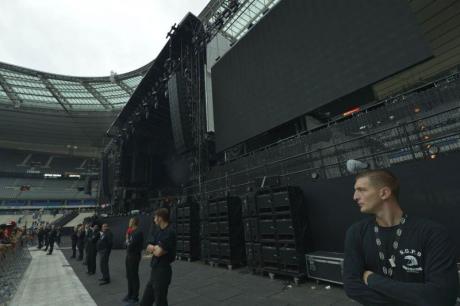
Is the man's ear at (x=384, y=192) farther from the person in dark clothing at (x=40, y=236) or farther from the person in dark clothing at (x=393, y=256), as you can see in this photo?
the person in dark clothing at (x=40, y=236)

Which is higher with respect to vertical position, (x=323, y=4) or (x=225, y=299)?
(x=323, y=4)

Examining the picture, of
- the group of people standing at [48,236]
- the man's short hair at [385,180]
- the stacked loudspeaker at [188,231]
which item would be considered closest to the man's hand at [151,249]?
the man's short hair at [385,180]

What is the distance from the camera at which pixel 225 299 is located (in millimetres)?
4875

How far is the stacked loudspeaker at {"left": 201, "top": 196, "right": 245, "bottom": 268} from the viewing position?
790 cm

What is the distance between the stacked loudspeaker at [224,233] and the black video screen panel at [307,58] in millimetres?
4136

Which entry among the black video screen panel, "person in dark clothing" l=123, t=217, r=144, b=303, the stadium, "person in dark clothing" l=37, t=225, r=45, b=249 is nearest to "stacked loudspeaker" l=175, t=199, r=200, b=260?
the stadium

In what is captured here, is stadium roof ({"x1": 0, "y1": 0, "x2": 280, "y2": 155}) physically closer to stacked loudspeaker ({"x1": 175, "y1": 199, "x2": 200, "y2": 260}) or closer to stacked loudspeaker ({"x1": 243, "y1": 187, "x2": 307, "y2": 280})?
stacked loudspeaker ({"x1": 175, "y1": 199, "x2": 200, "y2": 260})

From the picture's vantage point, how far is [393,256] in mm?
1334

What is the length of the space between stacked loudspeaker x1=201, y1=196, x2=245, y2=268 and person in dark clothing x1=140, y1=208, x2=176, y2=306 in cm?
455

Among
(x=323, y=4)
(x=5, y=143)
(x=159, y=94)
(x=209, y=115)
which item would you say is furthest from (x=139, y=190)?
(x=5, y=143)

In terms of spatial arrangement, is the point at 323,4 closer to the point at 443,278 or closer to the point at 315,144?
the point at 315,144

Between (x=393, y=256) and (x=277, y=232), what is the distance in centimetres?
511

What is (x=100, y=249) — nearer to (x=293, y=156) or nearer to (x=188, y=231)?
(x=188, y=231)

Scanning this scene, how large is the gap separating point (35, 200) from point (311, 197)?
62.3 metres
